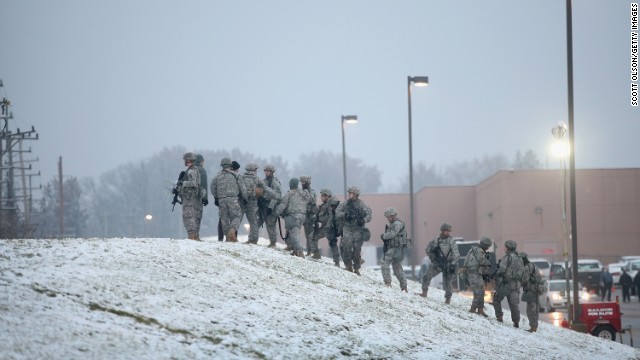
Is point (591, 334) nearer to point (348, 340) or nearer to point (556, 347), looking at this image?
point (556, 347)

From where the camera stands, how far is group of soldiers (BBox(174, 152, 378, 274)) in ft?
77.5

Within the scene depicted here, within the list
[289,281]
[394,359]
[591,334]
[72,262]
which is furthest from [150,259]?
[591,334]

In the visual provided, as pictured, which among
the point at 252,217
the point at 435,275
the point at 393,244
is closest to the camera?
the point at 393,244

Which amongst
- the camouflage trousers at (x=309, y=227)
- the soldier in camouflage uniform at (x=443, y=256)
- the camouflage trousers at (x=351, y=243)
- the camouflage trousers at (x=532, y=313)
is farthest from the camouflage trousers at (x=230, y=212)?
the camouflage trousers at (x=532, y=313)

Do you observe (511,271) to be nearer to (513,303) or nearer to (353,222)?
(513,303)

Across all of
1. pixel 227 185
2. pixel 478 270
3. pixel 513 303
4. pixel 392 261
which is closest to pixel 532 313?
pixel 513 303

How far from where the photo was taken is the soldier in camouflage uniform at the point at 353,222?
82.3ft

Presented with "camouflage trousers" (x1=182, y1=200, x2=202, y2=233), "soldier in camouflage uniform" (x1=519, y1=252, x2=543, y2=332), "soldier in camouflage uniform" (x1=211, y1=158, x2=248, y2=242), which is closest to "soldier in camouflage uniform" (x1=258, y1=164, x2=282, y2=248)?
"soldier in camouflage uniform" (x1=211, y1=158, x2=248, y2=242)

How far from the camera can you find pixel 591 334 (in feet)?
93.6

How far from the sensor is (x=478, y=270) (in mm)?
24578

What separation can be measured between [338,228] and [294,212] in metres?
1.15

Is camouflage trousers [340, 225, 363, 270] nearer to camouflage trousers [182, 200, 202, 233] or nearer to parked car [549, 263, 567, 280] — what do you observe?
camouflage trousers [182, 200, 202, 233]

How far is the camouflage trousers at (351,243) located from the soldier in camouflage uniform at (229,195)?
2.54 m

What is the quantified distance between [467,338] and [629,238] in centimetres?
6080
